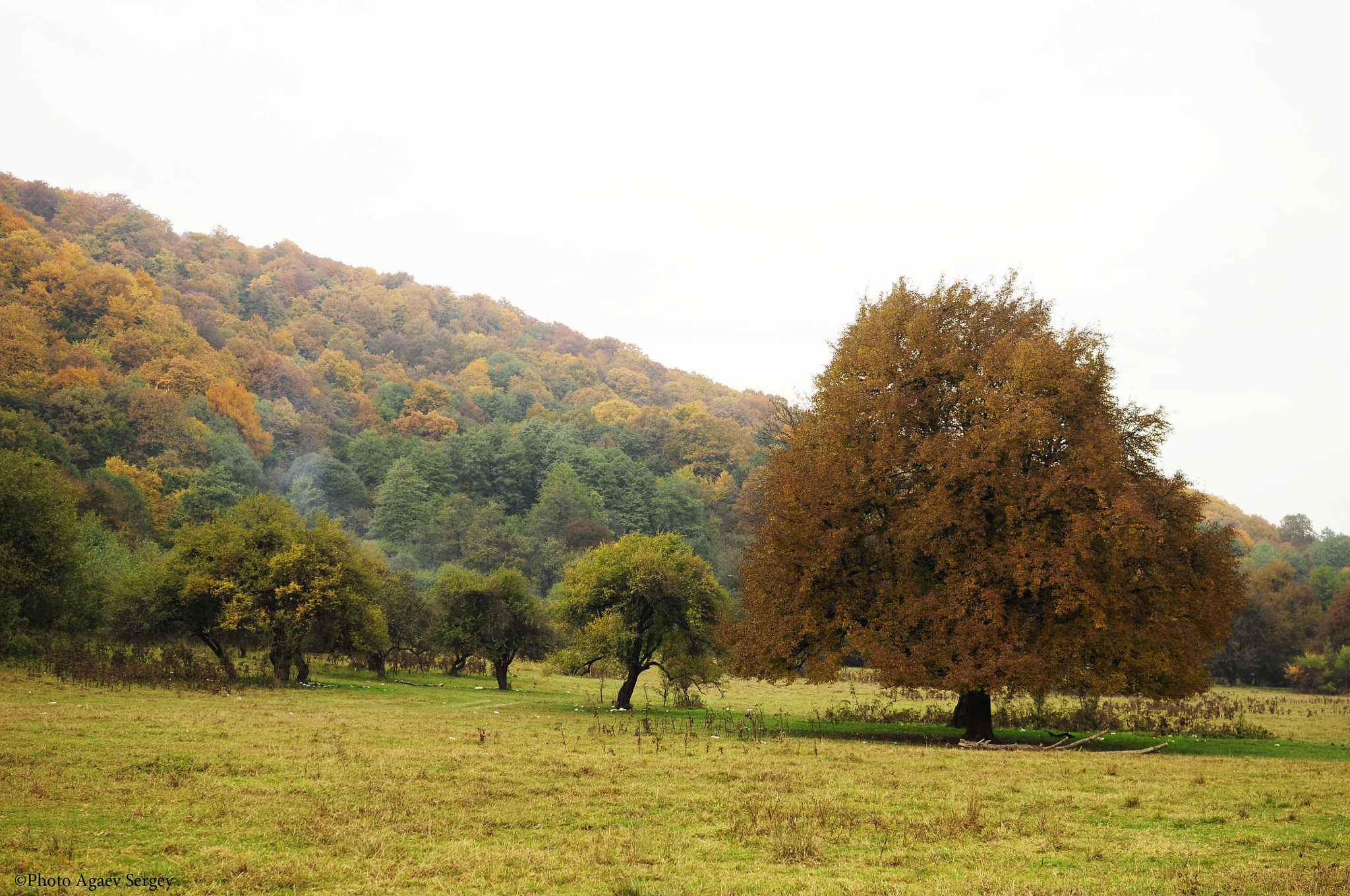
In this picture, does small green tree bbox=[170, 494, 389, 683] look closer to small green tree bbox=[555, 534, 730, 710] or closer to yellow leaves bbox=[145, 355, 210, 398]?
small green tree bbox=[555, 534, 730, 710]

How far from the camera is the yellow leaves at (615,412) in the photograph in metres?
137

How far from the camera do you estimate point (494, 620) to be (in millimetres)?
40531

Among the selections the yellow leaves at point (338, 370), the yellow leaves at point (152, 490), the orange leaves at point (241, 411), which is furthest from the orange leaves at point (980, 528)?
the yellow leaves at point (338, 370)

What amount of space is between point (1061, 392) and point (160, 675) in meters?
34.7

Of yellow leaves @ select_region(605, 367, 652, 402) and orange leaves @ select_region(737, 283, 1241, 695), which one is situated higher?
yellow leaves @ select_region(605, 367, 652, 402)

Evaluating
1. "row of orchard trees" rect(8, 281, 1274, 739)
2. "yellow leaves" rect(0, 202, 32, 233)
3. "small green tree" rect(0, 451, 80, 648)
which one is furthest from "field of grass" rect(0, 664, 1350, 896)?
"yellow leaves" rect(0, 202, 32, 233)

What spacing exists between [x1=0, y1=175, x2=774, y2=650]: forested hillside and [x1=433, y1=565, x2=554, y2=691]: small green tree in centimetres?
1680

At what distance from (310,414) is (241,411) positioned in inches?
609

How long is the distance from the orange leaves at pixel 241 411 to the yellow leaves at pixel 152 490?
17943 millimetres

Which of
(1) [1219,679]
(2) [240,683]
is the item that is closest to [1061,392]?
(2) [240,683]

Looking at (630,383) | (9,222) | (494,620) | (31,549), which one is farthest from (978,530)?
(630,383)

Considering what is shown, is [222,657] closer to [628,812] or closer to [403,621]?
[403,621]

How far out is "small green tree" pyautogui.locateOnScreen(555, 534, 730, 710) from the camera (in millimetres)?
31297

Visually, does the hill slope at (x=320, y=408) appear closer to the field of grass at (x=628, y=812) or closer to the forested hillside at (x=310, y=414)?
the forested hillside at (x=310, y=414)
